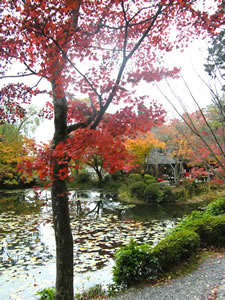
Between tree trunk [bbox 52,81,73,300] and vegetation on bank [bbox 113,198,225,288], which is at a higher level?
tree trunk [bbox 52,81,73,300]

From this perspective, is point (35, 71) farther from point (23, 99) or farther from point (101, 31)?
point (101, 31)

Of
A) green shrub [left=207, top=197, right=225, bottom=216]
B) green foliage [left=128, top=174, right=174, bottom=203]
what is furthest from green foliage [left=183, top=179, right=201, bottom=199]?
green shrub [left=207, top=197, right=225, bottom=216]

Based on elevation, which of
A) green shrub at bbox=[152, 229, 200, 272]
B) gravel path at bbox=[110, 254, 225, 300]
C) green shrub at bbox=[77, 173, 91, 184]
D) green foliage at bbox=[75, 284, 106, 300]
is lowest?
green foliage at bbox=[75, 284, 106, 300]

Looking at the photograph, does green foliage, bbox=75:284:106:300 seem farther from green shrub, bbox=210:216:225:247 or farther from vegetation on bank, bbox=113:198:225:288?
green shrub, bbox=210:216:225:247

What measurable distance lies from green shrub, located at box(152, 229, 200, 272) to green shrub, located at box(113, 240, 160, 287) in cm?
14

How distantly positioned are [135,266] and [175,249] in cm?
80

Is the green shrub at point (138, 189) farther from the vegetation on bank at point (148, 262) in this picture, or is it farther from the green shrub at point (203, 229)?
the vegetation on bank at point (148, 262)

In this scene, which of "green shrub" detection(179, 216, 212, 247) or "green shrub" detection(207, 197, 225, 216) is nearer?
"green shrub" detection(179, 216, 212, 247)

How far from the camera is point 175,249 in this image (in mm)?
4012

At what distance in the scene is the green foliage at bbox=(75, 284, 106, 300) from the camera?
12.6 ft

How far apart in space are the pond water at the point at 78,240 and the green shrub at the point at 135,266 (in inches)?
33.8

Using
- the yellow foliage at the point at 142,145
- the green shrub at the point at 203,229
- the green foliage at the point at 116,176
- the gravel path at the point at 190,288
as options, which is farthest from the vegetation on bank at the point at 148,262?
the green foliage at the point at 116,176

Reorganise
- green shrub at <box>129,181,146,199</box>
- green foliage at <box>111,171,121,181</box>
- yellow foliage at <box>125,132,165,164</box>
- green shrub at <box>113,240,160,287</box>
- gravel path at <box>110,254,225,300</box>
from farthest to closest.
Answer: green foliage at <box>111,171,121,181</box>
yellow foliage at <box>125,132,165,164</box>
green shrub at <box>129,181,146,199</box>
green shrub at <box>113,240,160,287</box>
gravel path at <box>110,254,225,300</box>

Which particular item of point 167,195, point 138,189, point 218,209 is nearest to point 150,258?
point 218,209
